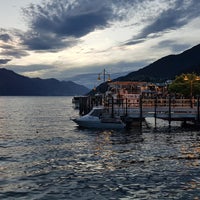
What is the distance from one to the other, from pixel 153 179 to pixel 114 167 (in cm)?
441

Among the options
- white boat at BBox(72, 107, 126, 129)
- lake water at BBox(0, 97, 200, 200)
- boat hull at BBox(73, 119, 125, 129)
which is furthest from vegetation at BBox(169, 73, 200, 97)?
lake water at BBox(0, 97, 200, 200)

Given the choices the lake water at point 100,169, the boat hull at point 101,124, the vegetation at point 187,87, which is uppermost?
the vegetation at point 187,87

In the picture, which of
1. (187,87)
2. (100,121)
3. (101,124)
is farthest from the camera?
(187,87)

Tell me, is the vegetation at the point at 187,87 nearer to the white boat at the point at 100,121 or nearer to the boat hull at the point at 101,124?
the white boat at the point at 100,121

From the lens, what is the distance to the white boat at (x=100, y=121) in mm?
55375

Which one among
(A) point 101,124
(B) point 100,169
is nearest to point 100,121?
(A) point 101,124

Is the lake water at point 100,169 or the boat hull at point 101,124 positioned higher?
the boat hull at point 101,124

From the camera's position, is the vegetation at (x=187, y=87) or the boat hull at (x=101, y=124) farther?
the vegetation at (x=187, y=87)

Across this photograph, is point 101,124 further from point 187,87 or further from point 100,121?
point 187,87

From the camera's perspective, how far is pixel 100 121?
183ft

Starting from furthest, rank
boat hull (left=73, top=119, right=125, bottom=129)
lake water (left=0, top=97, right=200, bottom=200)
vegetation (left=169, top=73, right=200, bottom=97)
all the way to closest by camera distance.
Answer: vegetation (left=169, top=73, right=200, bottom=97) → boat hull (left=73, top=119, right=125, bottom=129) → lake water (left=0, top=97, right=200, bottom=200)

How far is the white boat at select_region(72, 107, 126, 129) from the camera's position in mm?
55375

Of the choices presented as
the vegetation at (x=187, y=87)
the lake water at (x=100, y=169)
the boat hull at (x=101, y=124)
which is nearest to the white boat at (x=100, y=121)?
the boat hull at (x=101, y=124)

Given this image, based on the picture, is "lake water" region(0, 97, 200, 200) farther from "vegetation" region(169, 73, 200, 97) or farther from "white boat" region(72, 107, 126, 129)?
"vegetation" region(169, 73, 200, 97)
